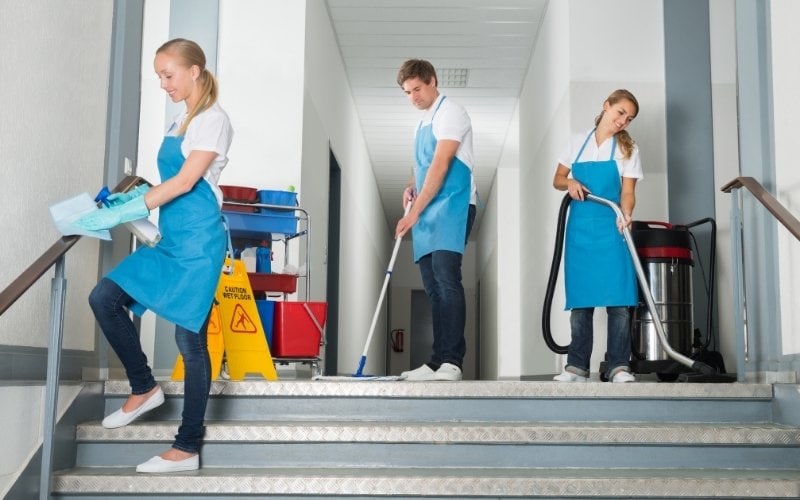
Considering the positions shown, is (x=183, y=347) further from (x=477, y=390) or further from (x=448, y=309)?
(x=448, y=309)

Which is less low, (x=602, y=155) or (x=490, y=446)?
(x=602, y=155)

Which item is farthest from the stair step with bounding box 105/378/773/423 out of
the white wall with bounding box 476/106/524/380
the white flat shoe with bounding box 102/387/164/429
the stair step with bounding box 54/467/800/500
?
the white wall with bounding box 476/106/524/380

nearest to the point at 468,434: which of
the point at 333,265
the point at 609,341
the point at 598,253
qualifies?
the point at 609,341

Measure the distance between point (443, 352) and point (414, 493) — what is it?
1.11 metres

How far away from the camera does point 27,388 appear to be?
8.86ft

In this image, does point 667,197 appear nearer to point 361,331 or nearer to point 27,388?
point 27,388

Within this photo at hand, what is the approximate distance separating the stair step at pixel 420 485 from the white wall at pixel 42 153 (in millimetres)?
297

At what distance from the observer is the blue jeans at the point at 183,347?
9.11 feet

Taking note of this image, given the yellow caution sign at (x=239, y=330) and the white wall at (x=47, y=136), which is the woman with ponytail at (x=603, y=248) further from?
the white wall at (x=47, y=136)

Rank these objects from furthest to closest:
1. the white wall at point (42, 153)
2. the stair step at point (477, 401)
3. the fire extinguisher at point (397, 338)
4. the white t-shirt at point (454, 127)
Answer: the fire extinguisher at point (397, 338), the white t-shirt at point (454, 127), the stair step at point (477, 401), the white wall at point (42, 153)

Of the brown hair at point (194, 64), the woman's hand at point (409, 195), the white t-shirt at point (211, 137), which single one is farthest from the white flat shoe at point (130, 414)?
the woman's hand at point (409, 195)

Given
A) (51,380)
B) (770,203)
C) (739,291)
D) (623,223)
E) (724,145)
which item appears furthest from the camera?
(724,145)

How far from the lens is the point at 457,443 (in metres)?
2.97

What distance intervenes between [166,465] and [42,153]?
1077 millimetres
